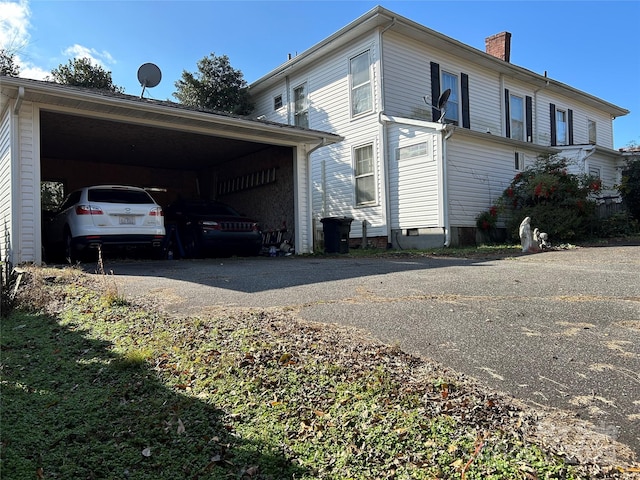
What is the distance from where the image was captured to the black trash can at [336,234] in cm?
1224

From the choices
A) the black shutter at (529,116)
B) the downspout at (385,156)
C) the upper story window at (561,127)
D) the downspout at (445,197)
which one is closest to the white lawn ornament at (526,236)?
the downspout at (445,197)

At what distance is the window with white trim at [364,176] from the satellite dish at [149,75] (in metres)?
6.26

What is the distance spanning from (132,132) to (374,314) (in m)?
10.7

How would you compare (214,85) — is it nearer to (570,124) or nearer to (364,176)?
(364,176)

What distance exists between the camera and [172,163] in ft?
56.7

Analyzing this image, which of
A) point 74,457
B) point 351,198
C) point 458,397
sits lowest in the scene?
point 74,457

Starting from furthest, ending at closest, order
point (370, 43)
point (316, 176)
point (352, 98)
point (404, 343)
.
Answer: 1. point (316, 176)
2. point (352, 98)
3. point (370, 43)
4. point (404, 343)

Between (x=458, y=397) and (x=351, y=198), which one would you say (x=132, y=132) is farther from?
(x=458, y=397)

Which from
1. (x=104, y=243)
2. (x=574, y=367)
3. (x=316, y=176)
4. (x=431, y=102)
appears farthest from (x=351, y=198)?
(x=574, y=367)

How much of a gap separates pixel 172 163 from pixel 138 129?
16.4ft

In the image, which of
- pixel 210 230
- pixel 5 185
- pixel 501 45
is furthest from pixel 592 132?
pixel 5 185

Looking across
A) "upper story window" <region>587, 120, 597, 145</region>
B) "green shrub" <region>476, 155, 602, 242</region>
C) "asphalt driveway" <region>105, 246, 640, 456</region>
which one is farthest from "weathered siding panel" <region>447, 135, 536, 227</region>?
"upper story window" <region>587, 120, 597, 145</region>

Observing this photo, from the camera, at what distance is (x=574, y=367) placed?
9.68 feet

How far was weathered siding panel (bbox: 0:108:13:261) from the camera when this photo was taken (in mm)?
8719
